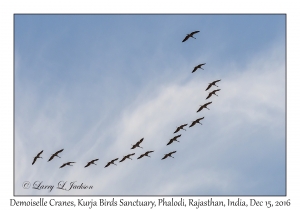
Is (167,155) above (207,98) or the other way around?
the other way around

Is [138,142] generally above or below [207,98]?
below
